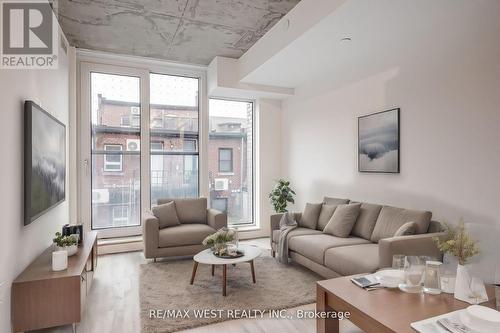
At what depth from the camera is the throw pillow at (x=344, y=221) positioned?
368 centimetres

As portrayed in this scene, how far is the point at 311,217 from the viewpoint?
423cm

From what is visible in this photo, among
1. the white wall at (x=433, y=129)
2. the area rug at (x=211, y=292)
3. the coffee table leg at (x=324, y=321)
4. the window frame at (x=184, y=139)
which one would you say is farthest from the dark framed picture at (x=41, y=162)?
the white wall at (x=433, y=129)

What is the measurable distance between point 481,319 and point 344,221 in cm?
227

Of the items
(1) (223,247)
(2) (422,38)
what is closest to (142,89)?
(1) (223,247)

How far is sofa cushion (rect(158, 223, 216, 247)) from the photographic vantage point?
407 centimetres

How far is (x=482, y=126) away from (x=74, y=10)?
4401mm

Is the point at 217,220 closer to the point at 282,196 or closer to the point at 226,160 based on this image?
the point at 282,196

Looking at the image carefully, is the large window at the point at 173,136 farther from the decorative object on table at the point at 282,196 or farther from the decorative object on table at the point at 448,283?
the decorative object on table at the point at 448,283

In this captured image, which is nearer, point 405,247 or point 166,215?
point 405,247

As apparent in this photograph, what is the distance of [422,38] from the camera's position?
325 centimetres

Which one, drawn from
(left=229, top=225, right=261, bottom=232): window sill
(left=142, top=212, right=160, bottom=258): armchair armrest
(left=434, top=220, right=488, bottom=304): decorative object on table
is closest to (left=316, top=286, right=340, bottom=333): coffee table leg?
(left=434, top=220, right=488, bottom=304): decorative object on table

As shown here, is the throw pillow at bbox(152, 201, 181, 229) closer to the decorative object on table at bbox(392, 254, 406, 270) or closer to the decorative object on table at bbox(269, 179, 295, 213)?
the decorative object on table at bbox(269, 179, 295, 213)

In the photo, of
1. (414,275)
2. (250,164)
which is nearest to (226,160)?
(250,164)

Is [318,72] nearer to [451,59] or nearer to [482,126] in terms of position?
[451,59]
